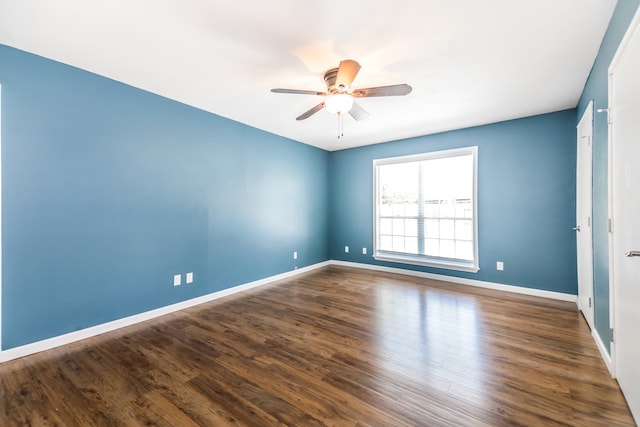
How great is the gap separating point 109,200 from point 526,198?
5137 millimetres

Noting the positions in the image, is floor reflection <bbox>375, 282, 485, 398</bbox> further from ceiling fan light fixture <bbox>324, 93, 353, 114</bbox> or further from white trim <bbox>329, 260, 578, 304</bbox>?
ceiling fan light fixture <bbox>324, 93, 353, 114</bbox>

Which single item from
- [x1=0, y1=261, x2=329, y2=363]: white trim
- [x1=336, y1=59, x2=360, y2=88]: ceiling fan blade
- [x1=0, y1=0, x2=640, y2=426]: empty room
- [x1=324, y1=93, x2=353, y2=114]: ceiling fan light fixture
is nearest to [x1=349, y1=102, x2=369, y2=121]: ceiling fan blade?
[x1=0, y1=0, x2=640, y2=426]: empty room

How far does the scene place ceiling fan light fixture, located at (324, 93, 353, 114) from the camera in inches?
88.1

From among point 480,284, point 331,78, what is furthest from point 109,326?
point 480,284

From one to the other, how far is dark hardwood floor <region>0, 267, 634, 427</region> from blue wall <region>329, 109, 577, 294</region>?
0.64 meters

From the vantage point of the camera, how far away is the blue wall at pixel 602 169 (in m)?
1.77

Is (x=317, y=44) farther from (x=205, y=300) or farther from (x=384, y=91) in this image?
(x=205, y=300)

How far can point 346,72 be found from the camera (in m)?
2.02

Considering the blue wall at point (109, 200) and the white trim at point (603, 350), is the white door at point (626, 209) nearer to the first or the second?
the white trim at point (603, 350)

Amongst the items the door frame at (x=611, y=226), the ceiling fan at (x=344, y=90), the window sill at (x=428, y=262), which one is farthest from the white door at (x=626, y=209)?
the window sill at (x=428, y=262)

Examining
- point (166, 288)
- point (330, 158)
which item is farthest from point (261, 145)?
point (166, 288)

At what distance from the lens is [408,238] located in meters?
4.86

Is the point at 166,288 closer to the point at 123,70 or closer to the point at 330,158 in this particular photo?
the point at 123,70

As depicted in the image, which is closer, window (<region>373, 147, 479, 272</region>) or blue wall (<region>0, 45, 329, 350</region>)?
blue wall (<region>0, 45, 329, 350</region>)
